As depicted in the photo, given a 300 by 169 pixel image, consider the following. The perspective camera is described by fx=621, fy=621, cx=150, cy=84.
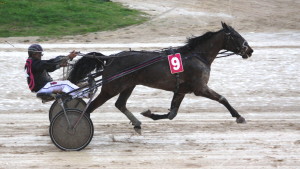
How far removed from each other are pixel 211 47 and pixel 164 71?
88cm

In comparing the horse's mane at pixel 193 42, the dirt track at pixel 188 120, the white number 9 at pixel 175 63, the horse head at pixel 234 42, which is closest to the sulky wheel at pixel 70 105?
the dirt track at pixel 188 120

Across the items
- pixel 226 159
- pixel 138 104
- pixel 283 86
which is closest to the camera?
pixel 226 159

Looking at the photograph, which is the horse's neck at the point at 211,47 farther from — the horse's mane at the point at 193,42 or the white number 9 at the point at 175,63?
the white number 9 at the point at 175,63

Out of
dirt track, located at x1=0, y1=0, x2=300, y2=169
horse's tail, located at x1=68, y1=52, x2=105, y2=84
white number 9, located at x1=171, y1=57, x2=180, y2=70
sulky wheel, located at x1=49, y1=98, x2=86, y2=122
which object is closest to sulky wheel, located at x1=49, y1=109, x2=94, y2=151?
A: dirt track, located at x1=0, y1=0, x2=300, y2=169

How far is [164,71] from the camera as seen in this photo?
8969 millimetres

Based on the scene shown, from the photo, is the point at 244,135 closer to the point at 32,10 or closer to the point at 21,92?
the point at 21,92

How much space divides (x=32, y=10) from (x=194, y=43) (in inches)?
574

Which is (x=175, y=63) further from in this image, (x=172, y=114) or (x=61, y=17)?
(x=61, y=17)

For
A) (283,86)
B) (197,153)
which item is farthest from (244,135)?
(283,86)

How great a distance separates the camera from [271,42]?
17.7 meters

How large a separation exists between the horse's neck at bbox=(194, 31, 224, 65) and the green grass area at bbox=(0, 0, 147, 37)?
1070cm

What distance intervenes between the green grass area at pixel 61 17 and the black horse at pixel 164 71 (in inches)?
418

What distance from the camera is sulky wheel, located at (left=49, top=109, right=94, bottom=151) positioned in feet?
27.8

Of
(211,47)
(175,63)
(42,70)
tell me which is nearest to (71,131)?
(42,70)
